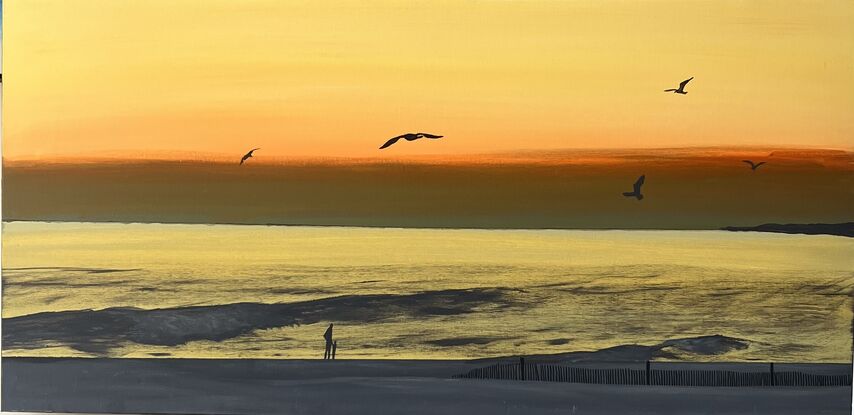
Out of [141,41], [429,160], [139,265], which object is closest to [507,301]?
[429,160]

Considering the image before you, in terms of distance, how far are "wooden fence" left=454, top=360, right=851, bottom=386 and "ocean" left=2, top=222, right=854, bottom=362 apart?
0.05 metres

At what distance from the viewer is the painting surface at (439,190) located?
1864 mm

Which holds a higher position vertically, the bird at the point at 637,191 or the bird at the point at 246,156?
the bird at the point at 246,156

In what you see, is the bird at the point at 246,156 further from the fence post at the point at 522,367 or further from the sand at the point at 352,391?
the fence post at the point at 522,367

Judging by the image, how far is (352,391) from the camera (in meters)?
1.90

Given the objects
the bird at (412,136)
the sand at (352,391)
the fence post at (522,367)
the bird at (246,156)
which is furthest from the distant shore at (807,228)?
the bird at (246,156)

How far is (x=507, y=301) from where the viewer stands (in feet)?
6.16

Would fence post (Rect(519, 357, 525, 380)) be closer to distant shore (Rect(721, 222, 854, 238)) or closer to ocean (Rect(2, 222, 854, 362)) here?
ocean (Rect(2, 222, 854, 362))

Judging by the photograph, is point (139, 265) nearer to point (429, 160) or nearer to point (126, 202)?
point (126, 202)

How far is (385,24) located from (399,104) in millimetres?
208

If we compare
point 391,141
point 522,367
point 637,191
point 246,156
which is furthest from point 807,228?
point 246,156

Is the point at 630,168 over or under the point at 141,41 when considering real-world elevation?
under

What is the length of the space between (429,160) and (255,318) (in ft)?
2.00

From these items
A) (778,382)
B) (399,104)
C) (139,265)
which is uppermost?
(399,104)
